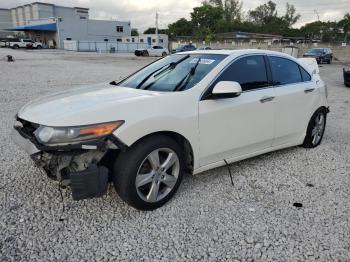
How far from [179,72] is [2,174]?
8.22 feet

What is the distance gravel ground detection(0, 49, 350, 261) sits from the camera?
265 centimetres

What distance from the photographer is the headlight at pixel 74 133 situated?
2.76m

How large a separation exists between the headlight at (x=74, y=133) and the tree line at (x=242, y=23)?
68.4 metres

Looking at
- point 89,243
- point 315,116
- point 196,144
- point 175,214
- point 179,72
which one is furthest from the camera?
point 315,116

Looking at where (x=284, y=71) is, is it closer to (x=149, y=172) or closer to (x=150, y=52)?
(x=149, y=172)

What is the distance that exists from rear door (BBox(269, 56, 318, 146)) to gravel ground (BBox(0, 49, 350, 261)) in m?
0.49

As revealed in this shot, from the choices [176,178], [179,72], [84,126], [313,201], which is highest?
[179,72]

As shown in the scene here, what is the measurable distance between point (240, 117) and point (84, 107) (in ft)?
5.78

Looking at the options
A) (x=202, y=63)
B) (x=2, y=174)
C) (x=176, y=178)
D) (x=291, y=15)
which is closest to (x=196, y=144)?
(x=176, y=178)

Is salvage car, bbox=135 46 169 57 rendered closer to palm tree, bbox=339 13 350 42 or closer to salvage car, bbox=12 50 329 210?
Result: salvage car, bbox=12 50 329 210

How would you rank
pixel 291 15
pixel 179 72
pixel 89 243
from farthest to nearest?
pixel 291 15
pixel 179 72
pixel 89 243

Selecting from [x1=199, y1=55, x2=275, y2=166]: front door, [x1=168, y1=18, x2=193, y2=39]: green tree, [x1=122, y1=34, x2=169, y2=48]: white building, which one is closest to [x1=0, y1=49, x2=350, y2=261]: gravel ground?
[x1=199, y1=55, x2=275, y2=166]: front door

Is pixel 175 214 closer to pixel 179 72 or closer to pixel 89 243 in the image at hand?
pixel 89 243

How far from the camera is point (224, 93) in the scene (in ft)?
11.1
